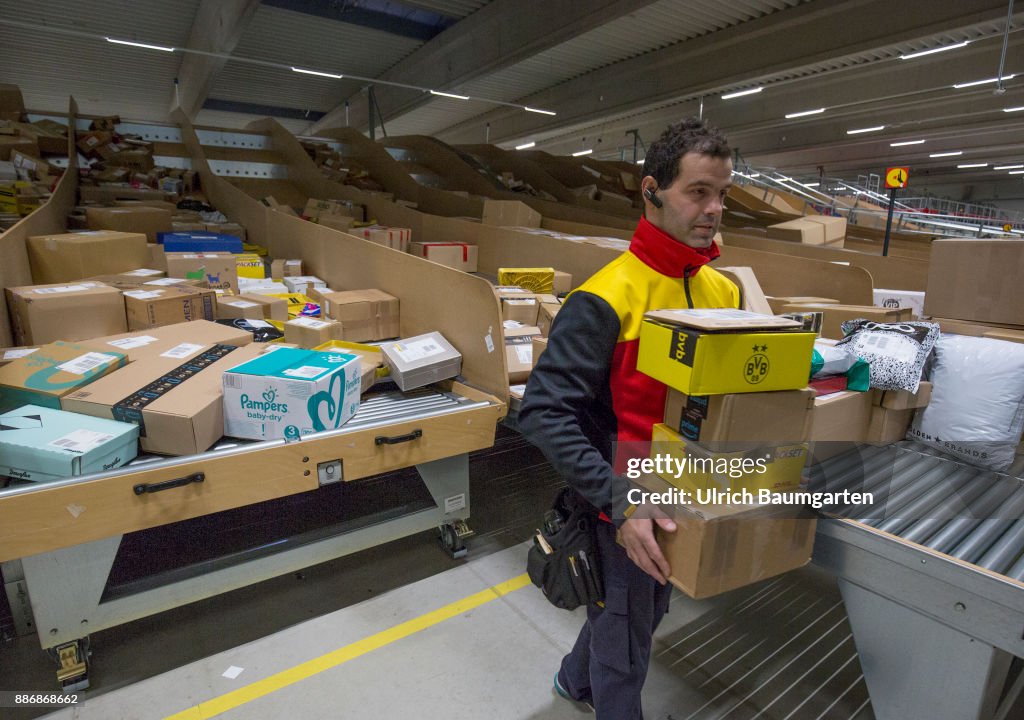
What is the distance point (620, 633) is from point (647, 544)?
0.99ft

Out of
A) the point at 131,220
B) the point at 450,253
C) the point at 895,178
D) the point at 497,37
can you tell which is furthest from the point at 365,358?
the point at 497,37

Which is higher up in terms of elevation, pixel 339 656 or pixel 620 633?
pixel 620 633

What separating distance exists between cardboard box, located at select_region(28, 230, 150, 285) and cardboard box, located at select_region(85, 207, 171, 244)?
0.63 m

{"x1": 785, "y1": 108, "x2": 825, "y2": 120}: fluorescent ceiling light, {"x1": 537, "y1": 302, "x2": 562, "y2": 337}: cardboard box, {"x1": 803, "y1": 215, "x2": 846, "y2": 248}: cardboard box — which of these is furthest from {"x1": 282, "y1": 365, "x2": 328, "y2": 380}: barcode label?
{"x1": 785, "y1": 108, "x2": 825, "y2": 120}: fluorescent ceiling light

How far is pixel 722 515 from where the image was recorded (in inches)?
40.4

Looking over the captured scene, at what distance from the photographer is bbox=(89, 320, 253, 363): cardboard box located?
2021mm

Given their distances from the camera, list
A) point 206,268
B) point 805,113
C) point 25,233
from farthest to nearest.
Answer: point 805,113
point 206,268
point 25,233

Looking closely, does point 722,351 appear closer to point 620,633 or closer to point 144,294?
point 620,633

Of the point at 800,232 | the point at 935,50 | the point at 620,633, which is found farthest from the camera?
the point at 935,50

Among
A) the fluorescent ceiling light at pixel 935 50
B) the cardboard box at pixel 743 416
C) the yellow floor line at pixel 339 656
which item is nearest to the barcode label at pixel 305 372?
the yellow floor line at pixel 339 656

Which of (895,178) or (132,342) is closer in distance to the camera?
(132,342)

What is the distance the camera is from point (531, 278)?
310 centimetres

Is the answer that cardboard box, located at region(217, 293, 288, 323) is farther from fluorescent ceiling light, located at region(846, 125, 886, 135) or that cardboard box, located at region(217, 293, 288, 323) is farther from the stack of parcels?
fluorescent ceiling light, located at region(846, 125, 886, 135)

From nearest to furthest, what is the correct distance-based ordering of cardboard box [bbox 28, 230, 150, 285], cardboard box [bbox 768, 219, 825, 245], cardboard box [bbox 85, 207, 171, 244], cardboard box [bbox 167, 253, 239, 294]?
1. cardboard box [bbox 28, 230, 150, 285]
2. cardboard box [bbox 167, 253, 239, 294]
3. cardboard box [bbox 85, 207, 171, 244]
4. cardboard box [bbox 768, 219, 825, 245]
